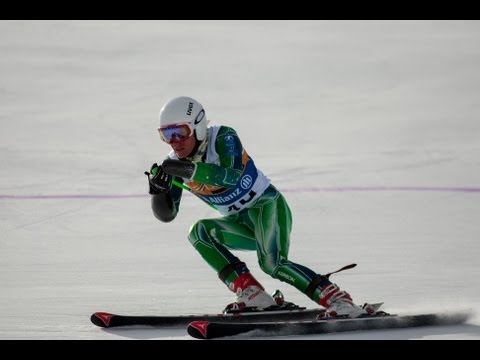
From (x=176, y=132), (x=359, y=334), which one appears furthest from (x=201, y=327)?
(x=176, y=132)

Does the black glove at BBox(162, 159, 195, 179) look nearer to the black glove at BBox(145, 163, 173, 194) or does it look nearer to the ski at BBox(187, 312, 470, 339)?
the black glove at BBox(145, 163, 173, 194)

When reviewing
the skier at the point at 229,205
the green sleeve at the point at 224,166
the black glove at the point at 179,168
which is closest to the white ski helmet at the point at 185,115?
the skier at the point at 229,205

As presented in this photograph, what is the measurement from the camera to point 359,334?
23.6ft

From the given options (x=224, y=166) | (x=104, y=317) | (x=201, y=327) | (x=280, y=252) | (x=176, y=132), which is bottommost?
(x=201, y=327)

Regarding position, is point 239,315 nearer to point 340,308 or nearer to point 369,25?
point 340,308

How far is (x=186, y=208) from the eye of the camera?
13117mm

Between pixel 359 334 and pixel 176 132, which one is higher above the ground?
pixel 176 132

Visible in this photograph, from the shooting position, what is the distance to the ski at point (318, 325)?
276 inches

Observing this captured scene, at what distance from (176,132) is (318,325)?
1530 millimetres

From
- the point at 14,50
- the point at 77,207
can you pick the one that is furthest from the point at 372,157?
the point at 14,50

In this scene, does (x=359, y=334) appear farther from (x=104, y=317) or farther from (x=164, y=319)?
(x=104, y=317)

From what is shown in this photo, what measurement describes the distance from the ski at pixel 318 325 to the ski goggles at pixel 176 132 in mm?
1187

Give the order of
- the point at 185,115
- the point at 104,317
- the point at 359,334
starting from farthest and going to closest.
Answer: the point at 104,317 → the point at 185,115 → the point at 359,334

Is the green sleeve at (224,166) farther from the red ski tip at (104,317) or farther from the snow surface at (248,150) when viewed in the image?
the red ski tip at (104,317)
